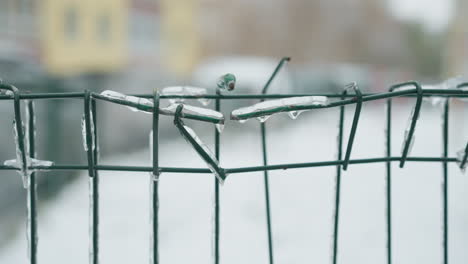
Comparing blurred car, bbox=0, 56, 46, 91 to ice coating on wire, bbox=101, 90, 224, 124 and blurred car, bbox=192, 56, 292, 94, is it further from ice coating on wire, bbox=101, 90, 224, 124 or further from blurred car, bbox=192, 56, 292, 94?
blurred car, bbox=192, 56, 292, 94

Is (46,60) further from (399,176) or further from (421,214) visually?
(421,214)

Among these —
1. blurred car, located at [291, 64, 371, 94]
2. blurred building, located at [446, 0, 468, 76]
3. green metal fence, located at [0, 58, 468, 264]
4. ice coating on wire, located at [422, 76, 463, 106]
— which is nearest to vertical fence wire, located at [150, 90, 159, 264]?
green metal fence, located at [0, 58, 468, 264]

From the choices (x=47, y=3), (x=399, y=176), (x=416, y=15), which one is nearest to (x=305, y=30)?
(x=416, y=15)

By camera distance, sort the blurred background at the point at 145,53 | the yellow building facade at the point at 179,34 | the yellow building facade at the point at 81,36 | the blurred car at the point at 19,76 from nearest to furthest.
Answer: the blurred car at the point at 19,76, the blurred background at the point at 145,53, the yellow building facade at the point at 81,36, the yellow building facade at the point at 179,34

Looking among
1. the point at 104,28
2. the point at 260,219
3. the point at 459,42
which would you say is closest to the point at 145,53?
the point at 104,28

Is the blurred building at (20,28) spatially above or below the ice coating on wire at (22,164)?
above

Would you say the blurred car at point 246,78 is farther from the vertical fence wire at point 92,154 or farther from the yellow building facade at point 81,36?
the vertical fence wire at point 92,154

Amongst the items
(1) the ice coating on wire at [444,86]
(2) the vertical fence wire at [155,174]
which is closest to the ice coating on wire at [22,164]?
(2) the vertical fence wire at [155,174]

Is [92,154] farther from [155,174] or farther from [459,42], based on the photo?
[459,42]
